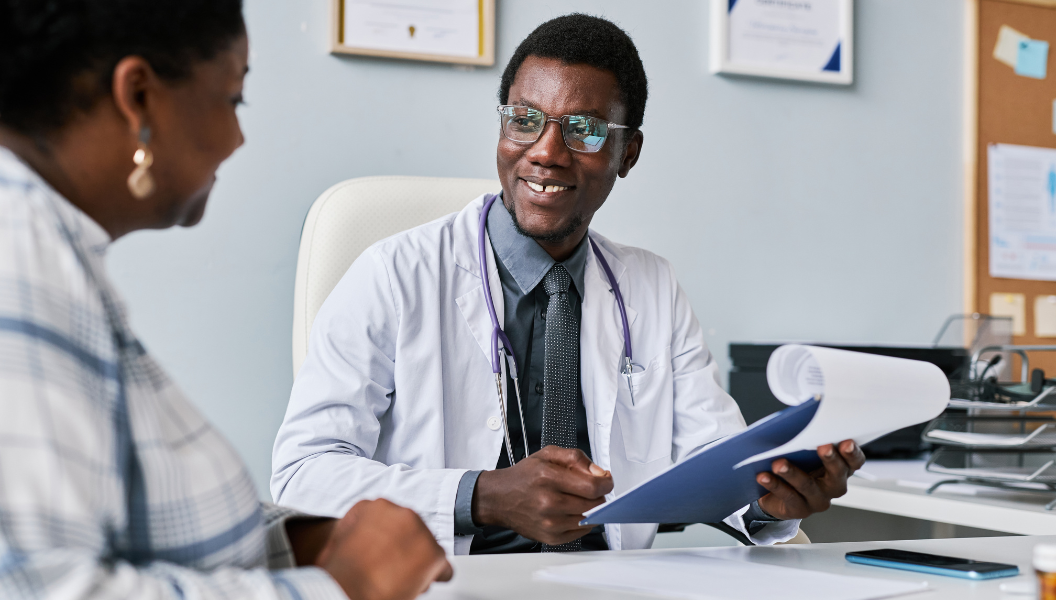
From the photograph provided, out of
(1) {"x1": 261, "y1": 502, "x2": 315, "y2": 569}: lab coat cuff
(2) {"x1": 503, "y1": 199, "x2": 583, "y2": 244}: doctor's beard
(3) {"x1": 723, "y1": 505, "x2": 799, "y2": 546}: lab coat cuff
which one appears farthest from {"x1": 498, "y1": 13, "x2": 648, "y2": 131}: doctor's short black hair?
(1) {"x1": 261, "y1": 502, "x2": 315, "y2": 569}: lab coat cuff

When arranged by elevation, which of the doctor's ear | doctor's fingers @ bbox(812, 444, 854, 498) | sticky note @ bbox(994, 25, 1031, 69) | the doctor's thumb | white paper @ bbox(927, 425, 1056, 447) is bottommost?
white paper @ bbox(927, 425, 1056, 447)

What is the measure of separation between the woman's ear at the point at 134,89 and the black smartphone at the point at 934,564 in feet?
2.36

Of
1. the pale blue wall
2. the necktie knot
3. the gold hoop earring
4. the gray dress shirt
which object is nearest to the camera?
the gold hoop earring

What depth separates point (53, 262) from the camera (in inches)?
17.6

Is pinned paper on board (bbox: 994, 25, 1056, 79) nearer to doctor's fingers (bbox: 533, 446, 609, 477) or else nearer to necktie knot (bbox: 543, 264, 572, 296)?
necktie knot (bbox: 543, 264, 572, 296)

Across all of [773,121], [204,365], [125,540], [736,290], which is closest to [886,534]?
[736,290]

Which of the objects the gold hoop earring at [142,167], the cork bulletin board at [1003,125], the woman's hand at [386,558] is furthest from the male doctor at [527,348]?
the cork bulletin board at [1003,125]

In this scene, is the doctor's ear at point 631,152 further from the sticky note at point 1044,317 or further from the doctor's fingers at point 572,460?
the sticky note at point 1044,317

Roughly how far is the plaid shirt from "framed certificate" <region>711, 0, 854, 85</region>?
67.3 inches

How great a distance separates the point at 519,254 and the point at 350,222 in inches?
A: 10.5

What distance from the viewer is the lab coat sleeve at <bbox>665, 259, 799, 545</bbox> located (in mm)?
1348

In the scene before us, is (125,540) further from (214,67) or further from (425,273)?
(425,273)

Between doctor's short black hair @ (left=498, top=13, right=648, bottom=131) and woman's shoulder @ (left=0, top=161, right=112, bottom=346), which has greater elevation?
Result: doctor's short black hair @ (left=498, top=13, right=648, bottom=131)

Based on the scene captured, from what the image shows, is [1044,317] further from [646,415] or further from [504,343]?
[504,343]
